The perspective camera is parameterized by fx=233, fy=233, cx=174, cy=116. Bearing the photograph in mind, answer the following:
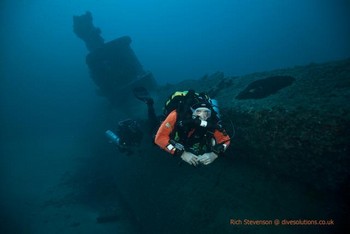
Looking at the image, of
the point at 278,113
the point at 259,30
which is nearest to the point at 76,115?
the point at 278,113

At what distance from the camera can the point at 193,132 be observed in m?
3.97

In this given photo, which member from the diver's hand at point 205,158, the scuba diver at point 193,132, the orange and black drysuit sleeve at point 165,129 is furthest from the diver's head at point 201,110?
the diver's hand at point 205,158

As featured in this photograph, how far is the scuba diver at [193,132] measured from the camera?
3.86m

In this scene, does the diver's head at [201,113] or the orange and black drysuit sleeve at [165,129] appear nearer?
the diver's head at [201,113]

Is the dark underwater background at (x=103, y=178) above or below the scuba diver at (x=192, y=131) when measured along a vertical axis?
below

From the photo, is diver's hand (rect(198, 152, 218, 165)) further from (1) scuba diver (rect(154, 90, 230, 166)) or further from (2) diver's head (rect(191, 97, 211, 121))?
(2) diver's head (rect(191, 97, 211, 121))

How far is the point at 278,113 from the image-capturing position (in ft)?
14.0

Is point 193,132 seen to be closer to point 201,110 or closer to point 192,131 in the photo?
point 192,131

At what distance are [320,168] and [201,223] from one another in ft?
7.91

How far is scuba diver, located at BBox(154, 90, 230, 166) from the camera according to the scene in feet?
12.7

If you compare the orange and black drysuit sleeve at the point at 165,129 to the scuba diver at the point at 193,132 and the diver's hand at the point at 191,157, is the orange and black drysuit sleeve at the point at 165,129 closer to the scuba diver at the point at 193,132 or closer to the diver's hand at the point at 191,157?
the scuba diver at the point at 193,132

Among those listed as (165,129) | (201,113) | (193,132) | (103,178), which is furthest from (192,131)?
(103,178)

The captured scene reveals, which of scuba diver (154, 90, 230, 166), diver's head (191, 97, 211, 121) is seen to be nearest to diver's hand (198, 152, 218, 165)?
scuba diver (154, 90, 230, 166)

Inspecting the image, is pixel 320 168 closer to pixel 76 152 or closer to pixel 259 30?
pixel 76 152
